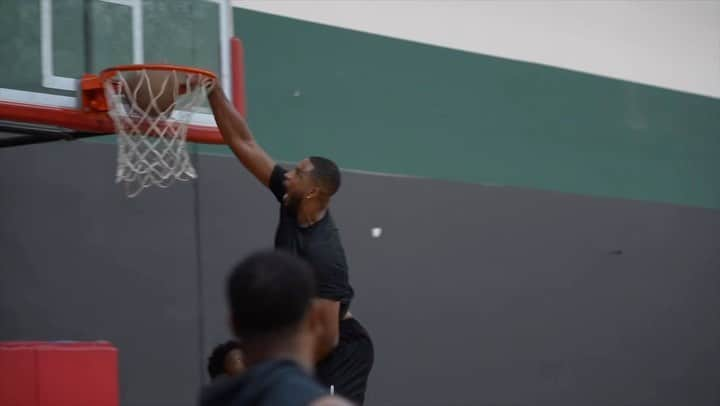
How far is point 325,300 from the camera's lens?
5.44 meters

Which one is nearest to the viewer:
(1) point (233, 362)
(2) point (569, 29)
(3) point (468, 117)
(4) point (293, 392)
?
(4) point (293, 392)

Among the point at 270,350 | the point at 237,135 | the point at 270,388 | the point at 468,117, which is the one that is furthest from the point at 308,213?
the point at 468,117

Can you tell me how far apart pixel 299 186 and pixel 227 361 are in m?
1.05

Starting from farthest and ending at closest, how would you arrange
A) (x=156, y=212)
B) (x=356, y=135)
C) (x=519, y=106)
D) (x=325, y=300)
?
(x=519, y=106)
(x=356, y=135)
(x=156, y=212)
(x=325, y=300)

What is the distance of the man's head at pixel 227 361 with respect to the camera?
582cm

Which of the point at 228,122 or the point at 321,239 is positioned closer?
the point at 321,239

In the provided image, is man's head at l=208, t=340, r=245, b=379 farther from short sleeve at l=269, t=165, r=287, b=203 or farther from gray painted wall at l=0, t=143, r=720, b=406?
gray painted wall at l=0, t=143, r=720, b=406

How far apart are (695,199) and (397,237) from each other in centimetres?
414

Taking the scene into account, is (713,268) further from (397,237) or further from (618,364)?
(397,237)

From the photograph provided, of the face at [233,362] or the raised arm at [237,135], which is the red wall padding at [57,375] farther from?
the raised arm at [237,135]

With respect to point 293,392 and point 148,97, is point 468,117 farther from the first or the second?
point 293,392

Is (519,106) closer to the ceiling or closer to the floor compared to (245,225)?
closer to the ceiling

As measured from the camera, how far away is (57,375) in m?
6.10

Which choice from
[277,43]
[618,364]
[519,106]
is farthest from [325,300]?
[618,364]
